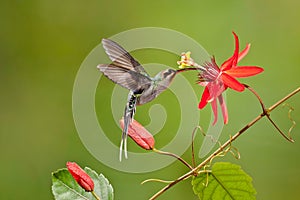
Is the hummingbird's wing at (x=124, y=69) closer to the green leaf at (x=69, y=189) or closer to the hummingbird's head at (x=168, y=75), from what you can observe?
the hummingbird's head at (x=168, y=75)

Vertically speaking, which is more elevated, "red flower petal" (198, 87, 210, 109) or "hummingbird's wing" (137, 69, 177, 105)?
"hummingbird's wing" (137, 69, 177, 105)

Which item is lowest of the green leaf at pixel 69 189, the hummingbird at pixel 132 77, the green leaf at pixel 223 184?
the green leaf at pixel 223 184

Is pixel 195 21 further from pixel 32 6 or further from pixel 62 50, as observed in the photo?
pixel 32 6

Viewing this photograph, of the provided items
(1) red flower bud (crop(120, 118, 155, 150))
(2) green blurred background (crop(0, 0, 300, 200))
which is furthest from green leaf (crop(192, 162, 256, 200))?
(2) green blurred background (crop(0, 0, 300, 200))

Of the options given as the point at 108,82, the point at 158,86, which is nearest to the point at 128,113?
the point at 158,86

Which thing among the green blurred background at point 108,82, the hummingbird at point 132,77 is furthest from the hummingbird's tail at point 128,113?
the green blurred background at point 108,82

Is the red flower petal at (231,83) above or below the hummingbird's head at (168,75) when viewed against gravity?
below

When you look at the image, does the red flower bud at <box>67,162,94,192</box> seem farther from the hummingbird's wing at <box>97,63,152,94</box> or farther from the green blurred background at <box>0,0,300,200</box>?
the green blurred background at <box>0,0,300,200</box>

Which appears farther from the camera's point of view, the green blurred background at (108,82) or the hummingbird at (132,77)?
the green blurred background at (108,82)
